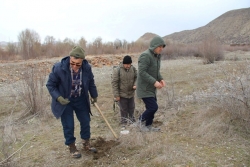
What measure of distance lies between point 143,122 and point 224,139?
1.23m

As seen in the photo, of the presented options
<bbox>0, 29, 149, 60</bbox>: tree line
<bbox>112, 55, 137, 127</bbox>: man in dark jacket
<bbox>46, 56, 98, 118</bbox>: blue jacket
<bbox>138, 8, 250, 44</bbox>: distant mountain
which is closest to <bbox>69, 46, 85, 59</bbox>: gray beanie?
<bbox>46, 56, 98, 118</bbox>: blue jacket

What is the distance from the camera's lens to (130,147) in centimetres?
363

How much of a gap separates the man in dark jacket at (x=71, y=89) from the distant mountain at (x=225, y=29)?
68.5 metres

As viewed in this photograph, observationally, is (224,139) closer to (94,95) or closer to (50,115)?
(94,95)

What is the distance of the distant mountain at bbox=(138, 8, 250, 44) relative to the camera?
70887 mm

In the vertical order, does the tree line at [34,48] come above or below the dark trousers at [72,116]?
above

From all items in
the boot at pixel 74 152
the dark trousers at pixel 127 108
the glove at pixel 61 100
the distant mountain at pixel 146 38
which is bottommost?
the boot at pixel 74 152

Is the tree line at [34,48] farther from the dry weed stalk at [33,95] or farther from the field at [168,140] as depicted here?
the field at [168,140]

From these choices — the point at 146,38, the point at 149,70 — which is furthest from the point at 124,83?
the point at 146,38

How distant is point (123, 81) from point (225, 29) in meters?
81.6

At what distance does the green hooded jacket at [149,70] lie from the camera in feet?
12.3

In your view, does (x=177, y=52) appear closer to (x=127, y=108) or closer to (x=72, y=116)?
(x=127, y=108)

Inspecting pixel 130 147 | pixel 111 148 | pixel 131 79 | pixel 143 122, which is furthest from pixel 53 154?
pixel 131 79

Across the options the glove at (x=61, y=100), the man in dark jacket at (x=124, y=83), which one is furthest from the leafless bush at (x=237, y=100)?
the glove at (x=61, y=100)
